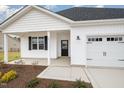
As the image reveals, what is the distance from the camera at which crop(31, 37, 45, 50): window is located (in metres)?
14.8

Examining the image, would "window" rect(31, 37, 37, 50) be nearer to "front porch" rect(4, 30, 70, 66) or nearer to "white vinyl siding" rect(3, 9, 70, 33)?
"front porch" rect(4, 30, 70, 66)

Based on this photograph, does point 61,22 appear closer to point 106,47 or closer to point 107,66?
point 106,47

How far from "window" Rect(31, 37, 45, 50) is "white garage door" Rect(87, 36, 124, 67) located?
582 centimetres

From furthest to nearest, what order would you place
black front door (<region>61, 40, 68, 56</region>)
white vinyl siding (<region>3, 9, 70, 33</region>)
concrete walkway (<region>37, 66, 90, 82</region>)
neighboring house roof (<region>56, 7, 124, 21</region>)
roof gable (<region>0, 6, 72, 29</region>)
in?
1. black front door (<region>61, 40, 68, 56</region>)
2. neighboring house roof (<region>56, 7, 124, 21</region>)
3. white vinyl siding (<region>3, 9, 70, 33</region>)
4. roof gable (<region>0, 6, 72, 29</region>)
5. concrete walkway (<region>37, 66, 90, 82</region>)

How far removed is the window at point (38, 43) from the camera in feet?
48.4

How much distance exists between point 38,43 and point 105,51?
7459 mm

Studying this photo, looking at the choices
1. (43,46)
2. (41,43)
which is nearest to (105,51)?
(43,46)

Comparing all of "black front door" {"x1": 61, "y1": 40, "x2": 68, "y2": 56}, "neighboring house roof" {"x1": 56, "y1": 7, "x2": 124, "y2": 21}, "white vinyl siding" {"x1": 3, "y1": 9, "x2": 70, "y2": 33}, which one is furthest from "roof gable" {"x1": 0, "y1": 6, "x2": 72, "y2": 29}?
"black front door" {"x1": 61, "y1": 40, "x2": 68, "y2": 56}

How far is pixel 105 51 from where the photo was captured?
10539 mm

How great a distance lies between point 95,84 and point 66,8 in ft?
40.4

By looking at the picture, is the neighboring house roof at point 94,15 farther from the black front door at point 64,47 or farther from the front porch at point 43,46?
the black front door at point 64,47

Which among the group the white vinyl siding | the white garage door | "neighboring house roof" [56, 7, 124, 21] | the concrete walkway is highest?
"neighboring house roof" [56, 7, 124, 21]

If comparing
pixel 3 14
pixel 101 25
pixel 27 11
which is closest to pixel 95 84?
pixel 101 25

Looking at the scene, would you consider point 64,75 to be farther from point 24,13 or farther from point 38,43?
point 38,43
